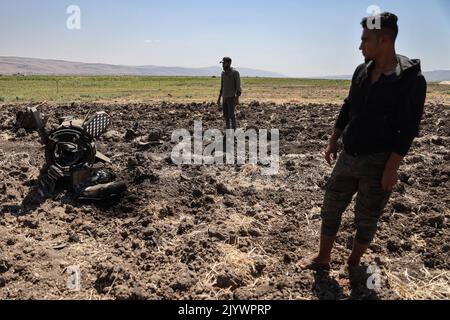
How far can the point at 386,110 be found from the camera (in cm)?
311

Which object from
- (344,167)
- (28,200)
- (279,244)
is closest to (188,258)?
(279,244)

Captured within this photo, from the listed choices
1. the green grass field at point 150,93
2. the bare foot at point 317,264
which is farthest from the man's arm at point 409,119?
the green grass field at point 150,93

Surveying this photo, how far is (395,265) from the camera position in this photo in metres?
4.05

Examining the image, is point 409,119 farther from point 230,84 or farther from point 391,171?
point 230,84

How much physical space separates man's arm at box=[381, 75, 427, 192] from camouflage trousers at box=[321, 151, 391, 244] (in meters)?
0.16

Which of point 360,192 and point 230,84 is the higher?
point 230,84

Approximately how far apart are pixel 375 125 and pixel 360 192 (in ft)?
1.75

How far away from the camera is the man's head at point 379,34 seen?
2973 mm

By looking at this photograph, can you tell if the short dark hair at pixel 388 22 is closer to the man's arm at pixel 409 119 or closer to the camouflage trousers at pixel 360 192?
the man's arm at pixel 409 119

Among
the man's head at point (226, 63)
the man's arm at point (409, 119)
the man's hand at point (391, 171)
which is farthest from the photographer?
the man's head at point (226, 63)

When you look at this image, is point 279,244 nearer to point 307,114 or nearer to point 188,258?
point 188,258

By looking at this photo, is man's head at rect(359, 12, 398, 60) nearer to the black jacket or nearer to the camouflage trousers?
the black jacket

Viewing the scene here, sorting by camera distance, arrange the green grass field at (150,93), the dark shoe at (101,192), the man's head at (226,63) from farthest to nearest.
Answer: the green grass field at (150,93) → the man's head at (226,63) → the dark shoe at (101,192)

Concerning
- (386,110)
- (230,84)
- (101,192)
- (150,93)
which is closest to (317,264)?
(386,110)
